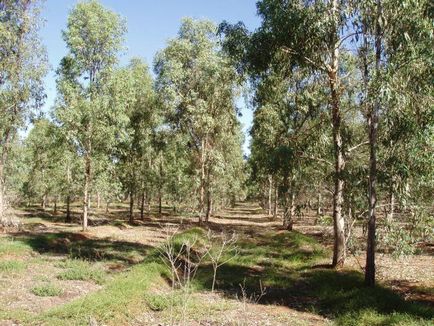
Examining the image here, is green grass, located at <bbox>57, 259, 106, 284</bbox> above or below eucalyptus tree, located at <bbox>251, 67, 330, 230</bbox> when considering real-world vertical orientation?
below

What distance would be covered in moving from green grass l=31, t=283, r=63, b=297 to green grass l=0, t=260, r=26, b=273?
126 inches

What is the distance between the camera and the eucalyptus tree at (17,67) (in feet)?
99.5

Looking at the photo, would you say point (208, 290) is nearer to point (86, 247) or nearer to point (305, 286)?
point (305, 286)

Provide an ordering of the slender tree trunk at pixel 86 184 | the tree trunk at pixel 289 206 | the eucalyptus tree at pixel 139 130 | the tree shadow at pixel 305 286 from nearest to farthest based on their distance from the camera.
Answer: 1. the tree shadow at pixel 305 286
2. the tree trunk at pixel 289 206
3. the slender tree trunk at pixel 86 184
4. the eucalyptus tree at pixel 139 130

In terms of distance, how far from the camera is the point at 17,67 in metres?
30.6

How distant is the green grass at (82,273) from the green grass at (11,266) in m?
1.75

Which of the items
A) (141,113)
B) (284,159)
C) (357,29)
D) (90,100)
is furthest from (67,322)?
(141,113)

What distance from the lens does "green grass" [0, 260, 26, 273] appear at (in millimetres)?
18494

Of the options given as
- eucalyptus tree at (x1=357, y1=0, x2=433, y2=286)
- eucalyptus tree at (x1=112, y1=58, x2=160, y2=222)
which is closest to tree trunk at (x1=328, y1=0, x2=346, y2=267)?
eucalyptus tree at (x1=357, y1=0, x2=433, y2=286)

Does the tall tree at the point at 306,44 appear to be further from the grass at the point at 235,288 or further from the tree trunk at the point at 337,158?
the grass at the point at 235,288

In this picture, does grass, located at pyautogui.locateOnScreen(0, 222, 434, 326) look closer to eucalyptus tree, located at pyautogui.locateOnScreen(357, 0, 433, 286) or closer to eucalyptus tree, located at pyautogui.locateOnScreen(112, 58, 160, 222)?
eucalyptus tree, located at pyautogui.locateOnScreen(357, 0, 433, 286)

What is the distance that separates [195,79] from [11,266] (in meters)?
25.7

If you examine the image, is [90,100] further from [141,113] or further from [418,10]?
[418,10]

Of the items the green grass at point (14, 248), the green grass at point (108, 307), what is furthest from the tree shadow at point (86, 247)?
the green grass at point (108, 307)
